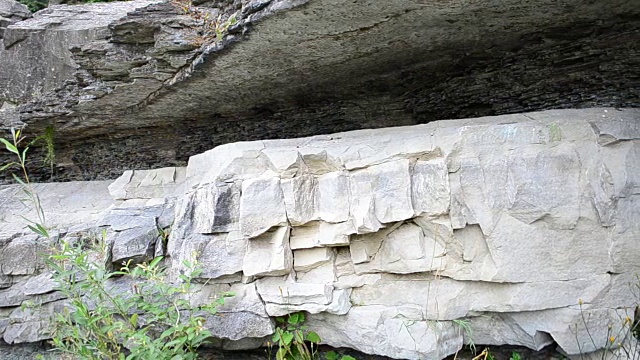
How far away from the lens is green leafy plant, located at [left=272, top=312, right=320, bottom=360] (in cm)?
289

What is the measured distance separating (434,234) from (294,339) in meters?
1.11

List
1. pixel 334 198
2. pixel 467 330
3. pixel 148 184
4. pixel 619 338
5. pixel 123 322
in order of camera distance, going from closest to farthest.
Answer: pixel 123 322 < pixel 619 338 < pixel 467 330 < pixel 334 198 < pixel 148 184

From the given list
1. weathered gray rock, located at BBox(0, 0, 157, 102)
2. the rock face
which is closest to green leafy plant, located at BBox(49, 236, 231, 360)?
the rock face

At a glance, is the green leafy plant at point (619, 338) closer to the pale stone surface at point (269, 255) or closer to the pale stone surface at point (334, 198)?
the pale stone surface at point (334, 198)

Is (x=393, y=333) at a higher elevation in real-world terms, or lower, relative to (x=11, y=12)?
lower

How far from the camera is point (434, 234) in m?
2.81

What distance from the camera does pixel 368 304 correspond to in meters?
2.89

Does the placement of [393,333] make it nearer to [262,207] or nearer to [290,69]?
[262,207]

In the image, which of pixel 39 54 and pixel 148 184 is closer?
pixel 148 184

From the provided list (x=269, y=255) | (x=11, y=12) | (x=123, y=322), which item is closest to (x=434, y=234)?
(x=269, y=255)

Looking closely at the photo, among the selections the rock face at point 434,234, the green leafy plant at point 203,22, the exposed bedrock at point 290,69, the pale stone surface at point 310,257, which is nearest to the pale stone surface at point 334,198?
the rock face at point 434,234

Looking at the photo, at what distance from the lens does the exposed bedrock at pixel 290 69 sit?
9.50 feet

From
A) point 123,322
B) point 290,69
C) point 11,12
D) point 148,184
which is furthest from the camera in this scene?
point 11,12

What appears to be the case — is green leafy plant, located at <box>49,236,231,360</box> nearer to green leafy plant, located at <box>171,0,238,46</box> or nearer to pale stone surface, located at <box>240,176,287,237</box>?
pale stone surface, located at <box>240,176,287,237</box>
